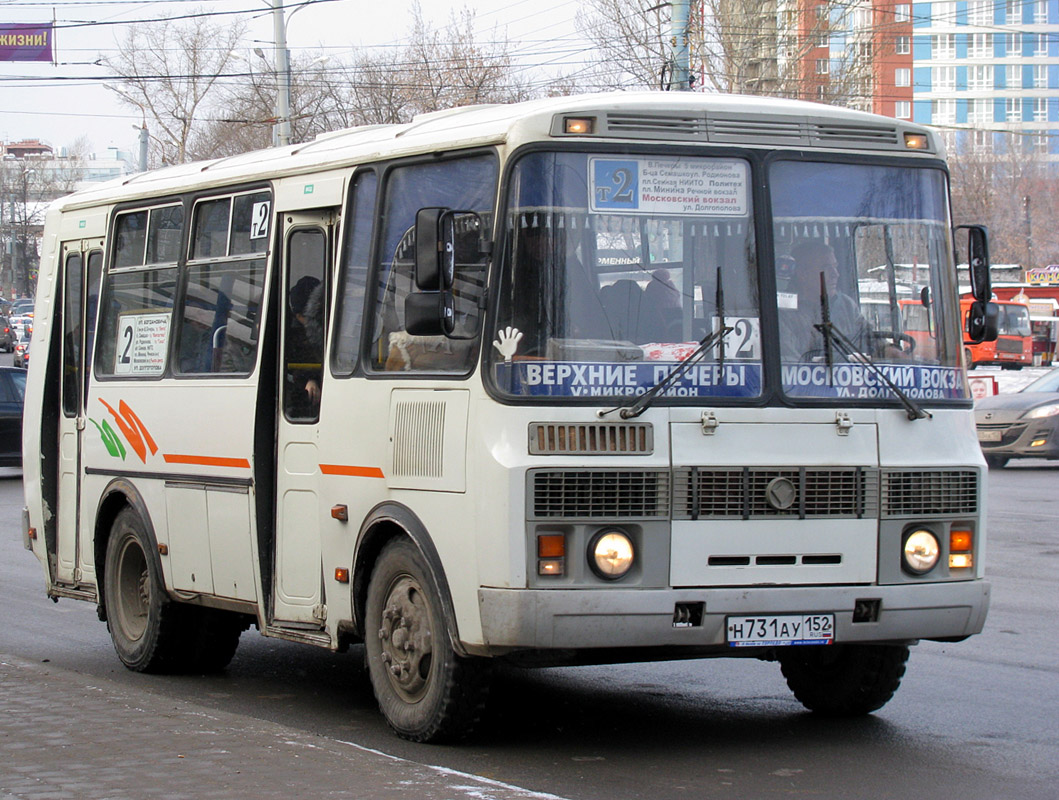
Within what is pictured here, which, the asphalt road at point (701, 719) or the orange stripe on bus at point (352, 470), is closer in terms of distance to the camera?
the asphalt road at point (701, 719)

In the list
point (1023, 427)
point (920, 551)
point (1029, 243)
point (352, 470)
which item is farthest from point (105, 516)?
point (1029, 243)

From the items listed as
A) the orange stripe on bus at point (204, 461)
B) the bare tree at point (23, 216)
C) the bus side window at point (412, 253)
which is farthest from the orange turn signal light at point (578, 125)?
the bare tree at point (23, 216)

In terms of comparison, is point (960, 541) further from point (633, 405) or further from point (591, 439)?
point (591, 439)

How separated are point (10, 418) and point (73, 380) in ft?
47.3

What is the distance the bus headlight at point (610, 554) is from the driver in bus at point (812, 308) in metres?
1.07

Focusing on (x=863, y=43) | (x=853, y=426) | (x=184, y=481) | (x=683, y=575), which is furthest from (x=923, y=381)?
(x=863, y=43)

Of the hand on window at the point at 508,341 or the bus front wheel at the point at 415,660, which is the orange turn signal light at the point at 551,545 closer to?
the bus front wheel at the point at 415,660

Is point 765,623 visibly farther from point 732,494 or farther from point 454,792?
point 454,792

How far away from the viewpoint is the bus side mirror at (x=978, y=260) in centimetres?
753

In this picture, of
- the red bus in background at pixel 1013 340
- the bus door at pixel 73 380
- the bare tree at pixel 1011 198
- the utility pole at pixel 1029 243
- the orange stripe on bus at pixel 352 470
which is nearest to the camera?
the orange stripe on bus at pixel 352 470

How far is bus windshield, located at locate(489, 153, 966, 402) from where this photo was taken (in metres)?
6.64

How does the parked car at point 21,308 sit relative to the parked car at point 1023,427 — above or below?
above

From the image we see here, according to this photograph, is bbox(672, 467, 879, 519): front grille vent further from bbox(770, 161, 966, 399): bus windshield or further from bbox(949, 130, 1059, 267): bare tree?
bbox(949, 130, 1059, 267): bare tree

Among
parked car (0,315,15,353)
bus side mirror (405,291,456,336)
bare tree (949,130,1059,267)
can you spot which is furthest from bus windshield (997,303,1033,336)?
bus side mirror (405,291,456,336)
